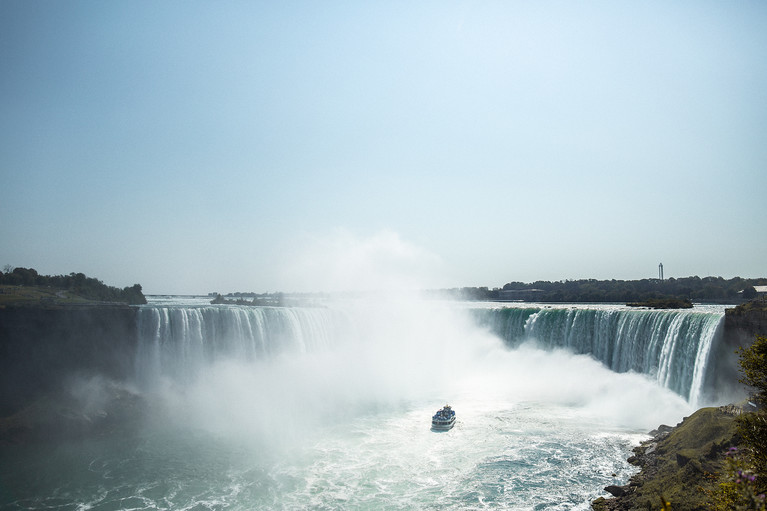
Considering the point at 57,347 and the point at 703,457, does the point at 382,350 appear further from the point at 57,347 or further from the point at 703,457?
the point at 703,457

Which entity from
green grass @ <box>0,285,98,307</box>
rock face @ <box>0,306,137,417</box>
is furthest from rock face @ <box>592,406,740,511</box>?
green grass @ <box>0,285,98,307</box>

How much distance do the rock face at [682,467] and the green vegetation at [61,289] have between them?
27.8 metres

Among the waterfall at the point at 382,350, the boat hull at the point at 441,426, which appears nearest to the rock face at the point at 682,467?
the boat hull at the point at 441,426

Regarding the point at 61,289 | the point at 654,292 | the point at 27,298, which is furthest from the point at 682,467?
the point at 654,292

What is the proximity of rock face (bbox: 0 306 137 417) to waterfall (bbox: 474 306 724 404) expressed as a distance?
90.9 ft

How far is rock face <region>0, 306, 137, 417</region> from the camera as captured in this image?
23328 mm

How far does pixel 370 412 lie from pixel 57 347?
16.9 metres

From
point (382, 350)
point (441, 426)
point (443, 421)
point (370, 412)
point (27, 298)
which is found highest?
point (27, 298)

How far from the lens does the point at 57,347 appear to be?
24.8 meters

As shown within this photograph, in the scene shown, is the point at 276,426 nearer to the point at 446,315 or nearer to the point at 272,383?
the point at 272,383

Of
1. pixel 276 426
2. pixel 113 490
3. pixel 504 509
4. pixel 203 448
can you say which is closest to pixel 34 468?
pixel 113 490

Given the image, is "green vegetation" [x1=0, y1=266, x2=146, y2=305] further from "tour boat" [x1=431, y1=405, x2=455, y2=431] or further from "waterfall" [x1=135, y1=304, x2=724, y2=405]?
"tour boat" [x1=431, y1=405, x2=455, y2=431]

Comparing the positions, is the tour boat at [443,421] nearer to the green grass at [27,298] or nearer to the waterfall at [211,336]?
the waterfall at [211,336]

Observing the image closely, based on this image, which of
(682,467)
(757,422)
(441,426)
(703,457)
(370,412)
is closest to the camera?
(757,422)
